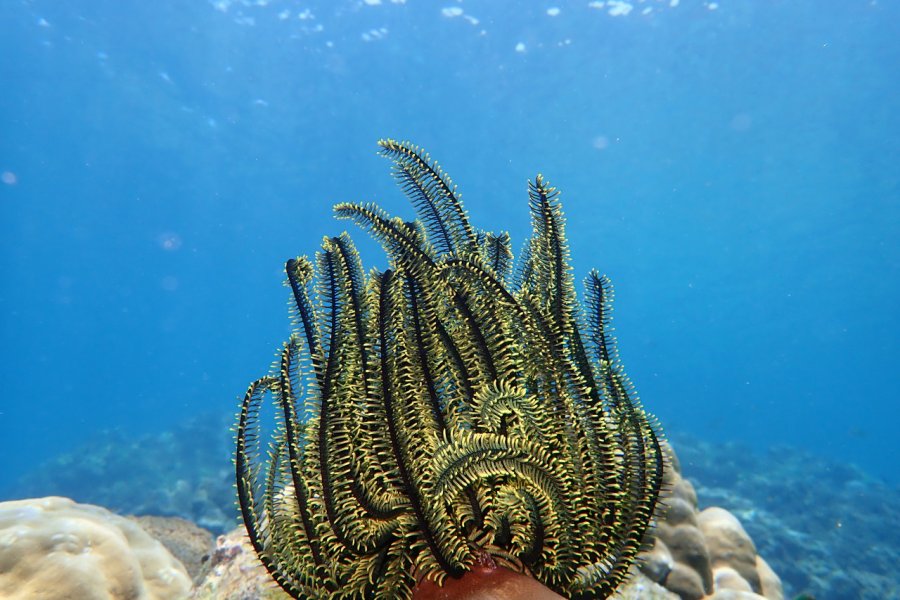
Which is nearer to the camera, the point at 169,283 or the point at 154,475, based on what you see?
the point at 154,475

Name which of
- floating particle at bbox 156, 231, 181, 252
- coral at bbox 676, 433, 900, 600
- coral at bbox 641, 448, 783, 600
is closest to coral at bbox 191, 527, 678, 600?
coral at bbox 641, 448, 783, 600

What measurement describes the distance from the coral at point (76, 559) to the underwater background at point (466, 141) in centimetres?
1451

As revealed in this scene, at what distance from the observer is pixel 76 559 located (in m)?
4.84

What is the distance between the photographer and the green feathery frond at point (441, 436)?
1.88 metres

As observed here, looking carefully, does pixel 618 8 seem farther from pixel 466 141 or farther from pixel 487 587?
pixel 487 587

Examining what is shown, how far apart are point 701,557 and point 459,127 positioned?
41888mm

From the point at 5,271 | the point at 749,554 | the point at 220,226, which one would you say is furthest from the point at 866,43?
the point at 5,271

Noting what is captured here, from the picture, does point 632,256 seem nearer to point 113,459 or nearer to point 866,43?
point 866,43

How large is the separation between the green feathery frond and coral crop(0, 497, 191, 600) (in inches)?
149

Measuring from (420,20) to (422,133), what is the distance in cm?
1271

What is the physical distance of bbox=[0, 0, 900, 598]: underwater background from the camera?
29484 mm

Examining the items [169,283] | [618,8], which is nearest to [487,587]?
[618,8]

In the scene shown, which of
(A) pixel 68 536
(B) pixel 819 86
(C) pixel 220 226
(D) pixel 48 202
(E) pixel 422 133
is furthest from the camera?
(C) pixel 220 226

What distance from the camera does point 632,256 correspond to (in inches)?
3332
